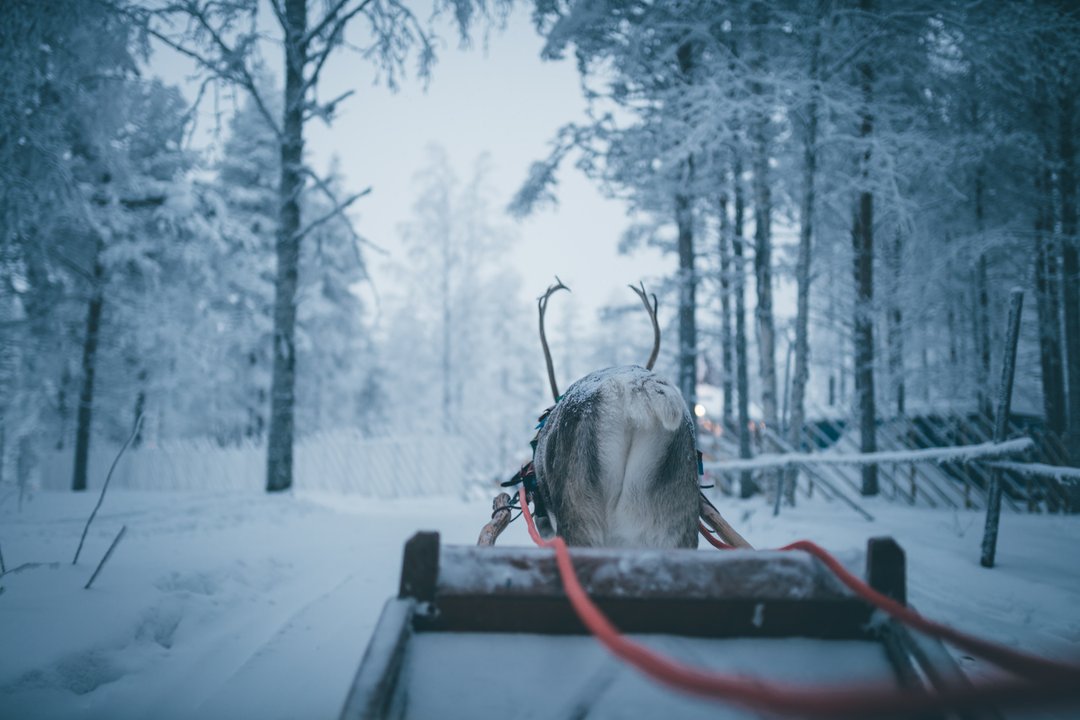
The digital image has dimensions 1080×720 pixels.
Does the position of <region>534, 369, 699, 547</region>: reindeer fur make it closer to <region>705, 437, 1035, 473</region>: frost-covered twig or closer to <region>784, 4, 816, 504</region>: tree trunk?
<region>705, 437, 1035, 473</region>: frost-covered twig

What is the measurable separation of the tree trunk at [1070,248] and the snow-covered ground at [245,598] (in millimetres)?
2386

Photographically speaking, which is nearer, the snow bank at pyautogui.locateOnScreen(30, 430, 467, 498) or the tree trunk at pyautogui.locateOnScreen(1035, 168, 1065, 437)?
the tree trunk at pyautogui.locateOnScreen(1035, 168, 1065, 437)

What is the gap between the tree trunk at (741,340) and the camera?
8758mm

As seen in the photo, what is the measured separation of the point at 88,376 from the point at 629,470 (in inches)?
544

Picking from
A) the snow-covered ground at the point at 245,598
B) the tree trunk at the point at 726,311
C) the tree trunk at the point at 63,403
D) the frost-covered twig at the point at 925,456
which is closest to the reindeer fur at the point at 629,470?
the snow-covered ground at the point at 245,598

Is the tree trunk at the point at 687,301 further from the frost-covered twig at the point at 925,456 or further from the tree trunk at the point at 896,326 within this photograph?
the tree trunk at the point at 896,326

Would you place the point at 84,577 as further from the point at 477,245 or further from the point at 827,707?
the point at 477,245

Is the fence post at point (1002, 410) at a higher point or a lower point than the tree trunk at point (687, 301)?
lower

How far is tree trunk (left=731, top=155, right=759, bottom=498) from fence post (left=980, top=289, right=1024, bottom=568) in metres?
4.92

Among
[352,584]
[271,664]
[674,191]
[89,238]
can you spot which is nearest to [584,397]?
[271,664]

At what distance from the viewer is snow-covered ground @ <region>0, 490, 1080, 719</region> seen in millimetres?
1896

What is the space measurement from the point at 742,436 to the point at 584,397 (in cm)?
801

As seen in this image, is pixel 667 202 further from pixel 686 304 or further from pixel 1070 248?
pixel 1070 248

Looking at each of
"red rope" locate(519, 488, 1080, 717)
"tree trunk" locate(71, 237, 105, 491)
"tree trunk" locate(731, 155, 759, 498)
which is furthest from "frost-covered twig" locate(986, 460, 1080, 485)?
"tree trunk" locate(71, 237, 105, 491)
